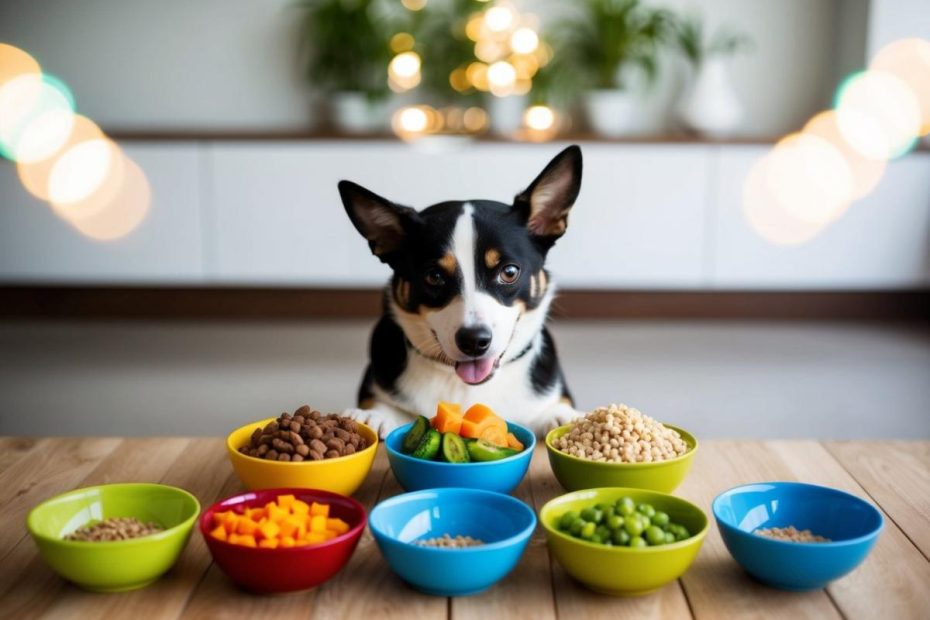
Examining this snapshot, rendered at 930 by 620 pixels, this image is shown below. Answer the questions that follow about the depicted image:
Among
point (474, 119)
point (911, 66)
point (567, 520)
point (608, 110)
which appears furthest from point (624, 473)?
point (911, 66)

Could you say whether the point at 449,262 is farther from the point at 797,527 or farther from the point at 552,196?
the point at 797,527

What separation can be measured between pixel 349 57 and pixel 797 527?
3.97 metres

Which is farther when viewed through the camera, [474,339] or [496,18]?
Answer: [496,18]

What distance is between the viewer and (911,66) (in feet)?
14.4

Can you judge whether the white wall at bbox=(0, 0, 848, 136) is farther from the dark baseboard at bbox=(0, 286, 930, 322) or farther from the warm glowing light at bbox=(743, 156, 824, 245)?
the dark baseboard at bbox=(0, 286, 930, 322)

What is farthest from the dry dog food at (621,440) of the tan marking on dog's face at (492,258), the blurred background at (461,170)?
the blurred background at (461,170)

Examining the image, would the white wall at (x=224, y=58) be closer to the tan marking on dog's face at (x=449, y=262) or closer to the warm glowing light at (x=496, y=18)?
the warm glowing light at (x=496, y=18)

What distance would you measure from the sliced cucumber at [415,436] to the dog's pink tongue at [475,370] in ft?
0.92

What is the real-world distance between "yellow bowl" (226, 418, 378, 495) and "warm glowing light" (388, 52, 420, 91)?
12.2 feet

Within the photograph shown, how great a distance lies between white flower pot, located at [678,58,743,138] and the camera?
14.9ft

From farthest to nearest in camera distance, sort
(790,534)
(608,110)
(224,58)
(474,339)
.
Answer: (224,58), (608,110), (474,339), (790,534)

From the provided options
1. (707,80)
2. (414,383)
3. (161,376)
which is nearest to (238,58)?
(161,376)

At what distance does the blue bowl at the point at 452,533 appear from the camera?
96 cm

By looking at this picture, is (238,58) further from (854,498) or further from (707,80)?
(854,498)
